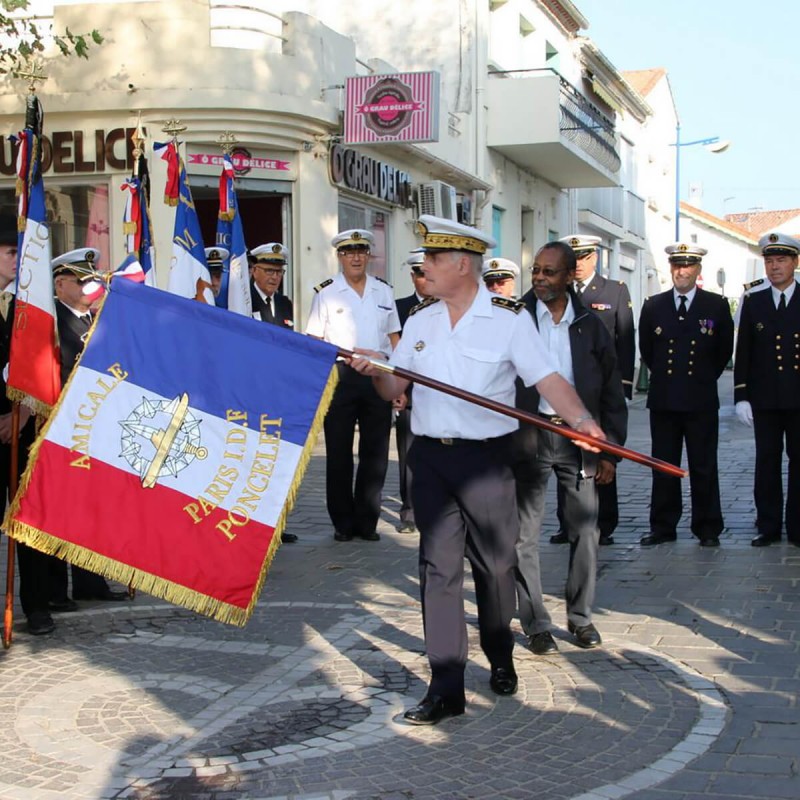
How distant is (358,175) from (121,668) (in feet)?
44.1

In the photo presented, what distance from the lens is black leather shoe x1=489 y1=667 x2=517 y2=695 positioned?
523 centimetres

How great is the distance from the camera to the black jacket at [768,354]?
857 centimetres

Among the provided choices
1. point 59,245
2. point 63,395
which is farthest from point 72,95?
point 63,395

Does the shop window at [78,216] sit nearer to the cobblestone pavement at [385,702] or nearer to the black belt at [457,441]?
the cobblestone pavement at [385,702]

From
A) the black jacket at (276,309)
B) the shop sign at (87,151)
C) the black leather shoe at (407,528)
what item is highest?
the shop sign at (87,151)

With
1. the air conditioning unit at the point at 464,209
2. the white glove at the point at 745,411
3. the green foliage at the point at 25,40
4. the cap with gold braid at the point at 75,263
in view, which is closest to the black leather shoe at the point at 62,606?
the cap with gold braid at the point at 75,263

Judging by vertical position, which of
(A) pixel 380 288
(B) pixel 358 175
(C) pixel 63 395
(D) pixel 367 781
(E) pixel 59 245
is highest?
(B) pixel 358 175

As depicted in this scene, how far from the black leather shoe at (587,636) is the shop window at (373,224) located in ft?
41.7

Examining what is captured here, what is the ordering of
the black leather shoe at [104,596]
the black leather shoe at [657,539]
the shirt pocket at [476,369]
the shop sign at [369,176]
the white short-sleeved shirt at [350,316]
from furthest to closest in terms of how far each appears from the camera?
1. the shop sign at [369,176]
2. the white short-sleeved shirt at [350,316]
3. the black leather shoe at [657,539]
4. the black leather shoe at [104,596]
5. the shirt pocket at [476,369]

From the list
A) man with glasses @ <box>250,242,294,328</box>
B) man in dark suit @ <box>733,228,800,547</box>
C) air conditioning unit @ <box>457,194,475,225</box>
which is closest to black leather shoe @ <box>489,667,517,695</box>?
man in dark suit @ <box>733,228,800,547</box>

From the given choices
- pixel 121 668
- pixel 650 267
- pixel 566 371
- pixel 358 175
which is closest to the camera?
pixel 121 668

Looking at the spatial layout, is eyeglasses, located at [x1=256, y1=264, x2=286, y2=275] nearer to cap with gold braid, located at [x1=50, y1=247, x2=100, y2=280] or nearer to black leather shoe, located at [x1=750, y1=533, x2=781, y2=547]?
cap with gold braid, located at [x1=50, y1=247, x2=100, y2=280]

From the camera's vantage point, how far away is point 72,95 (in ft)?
51.5

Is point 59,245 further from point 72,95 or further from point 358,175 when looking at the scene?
point 358,175
